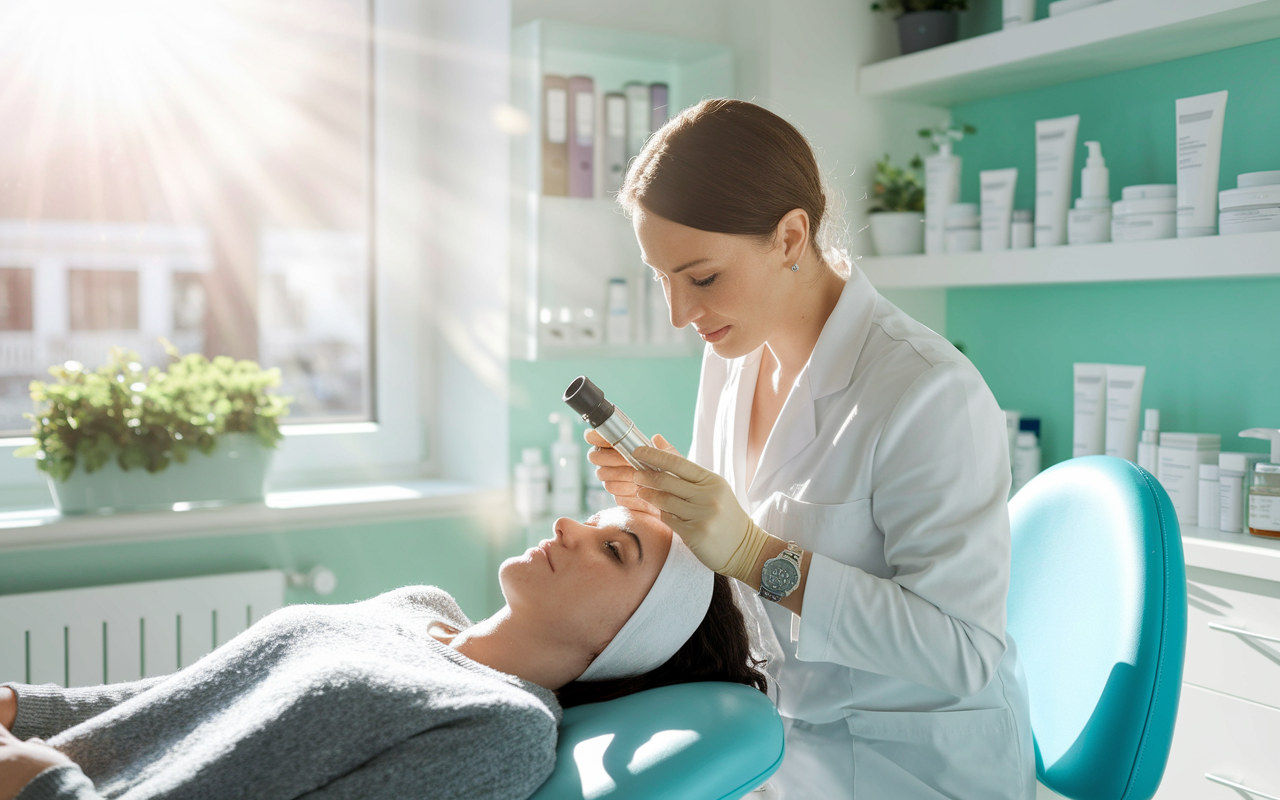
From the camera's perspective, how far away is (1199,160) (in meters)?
1.79

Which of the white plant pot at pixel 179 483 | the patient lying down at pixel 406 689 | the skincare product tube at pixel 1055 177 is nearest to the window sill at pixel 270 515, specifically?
the white plant pot at pixel 179 483

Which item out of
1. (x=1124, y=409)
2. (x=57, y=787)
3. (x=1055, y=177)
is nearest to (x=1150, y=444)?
(x=1124, y=409)

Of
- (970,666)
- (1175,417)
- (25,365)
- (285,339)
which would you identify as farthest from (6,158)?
(1175,417)

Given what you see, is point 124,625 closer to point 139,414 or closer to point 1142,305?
point 139,414

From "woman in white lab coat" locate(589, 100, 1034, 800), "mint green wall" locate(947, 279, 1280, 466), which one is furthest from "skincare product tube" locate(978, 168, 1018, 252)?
"woman in white lab coat" locate(589, 100, 1034, 800)

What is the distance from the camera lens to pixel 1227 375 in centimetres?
197

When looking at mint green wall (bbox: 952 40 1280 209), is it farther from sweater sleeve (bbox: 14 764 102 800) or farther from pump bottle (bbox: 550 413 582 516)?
sweater sleeve (bbox: 14 764 102 800)

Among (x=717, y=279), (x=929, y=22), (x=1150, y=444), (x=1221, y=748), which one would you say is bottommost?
(x=1221, y=748)

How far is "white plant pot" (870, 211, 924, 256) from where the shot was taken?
2.35 m

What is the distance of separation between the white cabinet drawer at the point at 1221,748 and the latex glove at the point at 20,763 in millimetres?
1624

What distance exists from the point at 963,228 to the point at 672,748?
5.37ft

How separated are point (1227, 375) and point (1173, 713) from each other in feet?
3.73

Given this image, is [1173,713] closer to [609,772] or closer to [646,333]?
[609,772]

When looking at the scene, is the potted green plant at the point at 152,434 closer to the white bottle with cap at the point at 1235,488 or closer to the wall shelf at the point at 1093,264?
the wall shelf at the point at 1093,264
